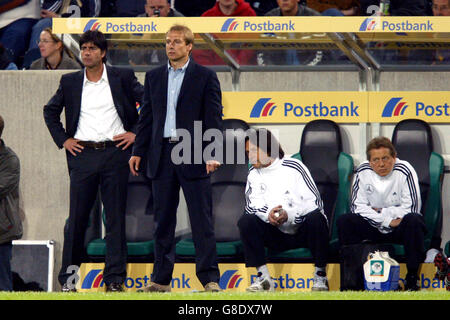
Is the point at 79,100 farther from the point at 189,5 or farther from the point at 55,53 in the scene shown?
the point at 189,5

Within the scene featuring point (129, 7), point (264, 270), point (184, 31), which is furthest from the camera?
point (129, 7)

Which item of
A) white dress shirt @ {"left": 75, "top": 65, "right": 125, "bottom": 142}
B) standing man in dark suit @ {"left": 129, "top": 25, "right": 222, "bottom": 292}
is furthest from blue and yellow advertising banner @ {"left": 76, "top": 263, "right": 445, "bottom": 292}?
white dress shirt @ {"left": 75, "top": 65, "right": 125, "bottom": 142}

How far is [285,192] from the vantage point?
6910 millimetres

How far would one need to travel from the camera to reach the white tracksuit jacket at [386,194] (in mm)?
6812

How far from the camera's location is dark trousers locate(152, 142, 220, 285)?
6.21m

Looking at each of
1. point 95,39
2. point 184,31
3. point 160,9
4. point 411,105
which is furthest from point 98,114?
point 411,105

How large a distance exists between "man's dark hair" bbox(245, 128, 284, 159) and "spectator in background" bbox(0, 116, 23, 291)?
1857mm

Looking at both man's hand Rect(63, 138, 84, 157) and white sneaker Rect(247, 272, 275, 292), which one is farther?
man's hand Rect(63, 138, 84, 157)

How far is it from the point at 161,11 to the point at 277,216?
3.07m

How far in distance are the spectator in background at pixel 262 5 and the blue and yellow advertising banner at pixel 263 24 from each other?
7.90ft

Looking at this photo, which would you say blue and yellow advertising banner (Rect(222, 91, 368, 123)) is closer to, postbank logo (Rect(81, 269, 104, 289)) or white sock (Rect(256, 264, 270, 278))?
white sock (Rect(256, 264, 270, 278))

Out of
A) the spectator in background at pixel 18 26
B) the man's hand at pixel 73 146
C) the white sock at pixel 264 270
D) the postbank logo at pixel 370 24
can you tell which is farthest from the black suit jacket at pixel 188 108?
the spectator in background at pixel 18 26

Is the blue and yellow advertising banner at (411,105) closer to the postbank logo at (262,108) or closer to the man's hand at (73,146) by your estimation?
the postbank logo at (262,108)

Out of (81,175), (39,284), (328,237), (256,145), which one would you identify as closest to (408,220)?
(328,237)
